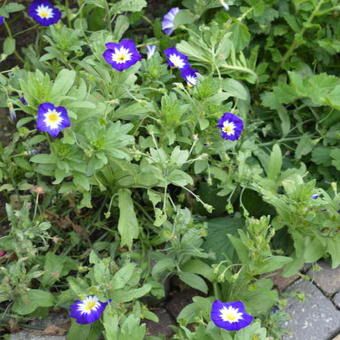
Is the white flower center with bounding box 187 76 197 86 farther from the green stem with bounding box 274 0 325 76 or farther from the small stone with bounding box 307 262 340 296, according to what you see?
the small stone with bounding box 307 262 340 296

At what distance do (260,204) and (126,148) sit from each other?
2.50 feet

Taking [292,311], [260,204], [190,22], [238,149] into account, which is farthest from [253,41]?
[292,311]

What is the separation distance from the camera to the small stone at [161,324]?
7.64 ft

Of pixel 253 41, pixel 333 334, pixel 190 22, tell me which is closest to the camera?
pixel 333 334

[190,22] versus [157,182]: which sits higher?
[190,22]

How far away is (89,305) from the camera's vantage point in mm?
2012

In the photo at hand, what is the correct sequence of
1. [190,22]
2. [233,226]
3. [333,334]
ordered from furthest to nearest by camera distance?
[190,22]
[233,226]
[333,334]

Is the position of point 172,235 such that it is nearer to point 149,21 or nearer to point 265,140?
point 265,140

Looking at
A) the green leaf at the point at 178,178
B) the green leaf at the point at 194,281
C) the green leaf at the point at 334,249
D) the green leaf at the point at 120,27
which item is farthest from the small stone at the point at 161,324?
the green leaf at the point at 120,27

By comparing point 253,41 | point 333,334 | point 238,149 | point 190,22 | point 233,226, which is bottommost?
point 333,334

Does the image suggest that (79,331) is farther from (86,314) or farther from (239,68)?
(239,68)

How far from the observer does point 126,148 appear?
7.24 ft

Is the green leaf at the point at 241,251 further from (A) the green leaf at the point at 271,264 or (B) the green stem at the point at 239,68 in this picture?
(B) the green stem at the point at 239,68

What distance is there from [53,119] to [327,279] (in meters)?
1.48
